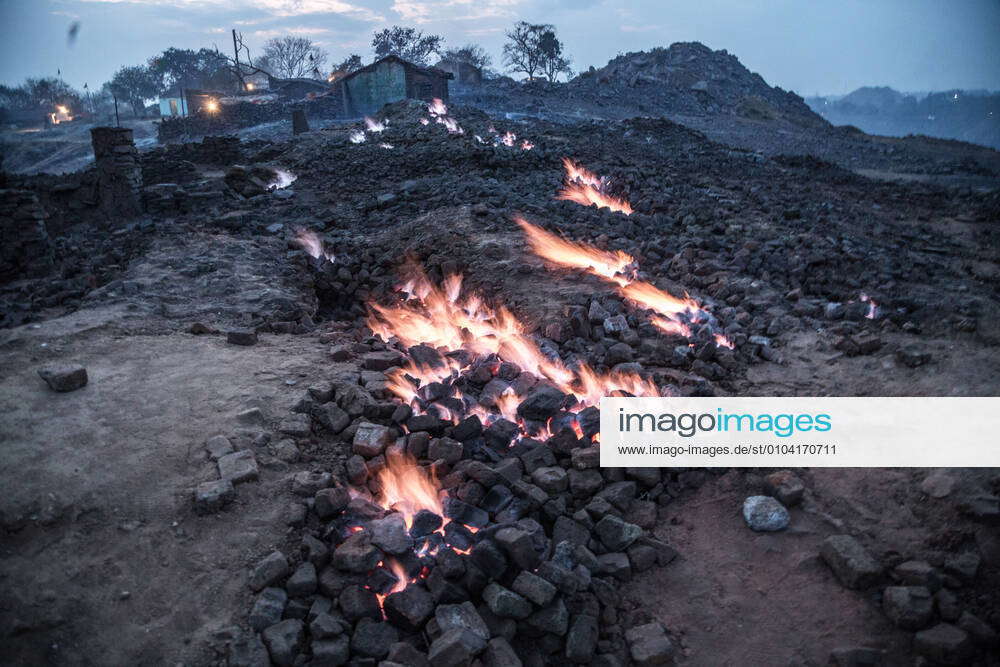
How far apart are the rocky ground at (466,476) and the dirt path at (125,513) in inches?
0.7

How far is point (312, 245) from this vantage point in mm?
8336

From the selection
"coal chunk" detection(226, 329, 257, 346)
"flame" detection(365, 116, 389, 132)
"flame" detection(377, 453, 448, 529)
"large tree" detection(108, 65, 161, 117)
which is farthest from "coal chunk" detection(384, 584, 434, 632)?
"large tree" detection(108, 65, 161, 117)

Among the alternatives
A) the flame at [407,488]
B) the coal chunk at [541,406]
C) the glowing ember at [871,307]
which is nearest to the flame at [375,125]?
the glowing ember at [871,307]

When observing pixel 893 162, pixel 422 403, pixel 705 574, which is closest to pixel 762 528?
pixel 705 574

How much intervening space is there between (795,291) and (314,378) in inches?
210

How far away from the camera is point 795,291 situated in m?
6.38

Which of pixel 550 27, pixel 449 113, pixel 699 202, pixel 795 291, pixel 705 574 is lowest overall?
pixel 705 574

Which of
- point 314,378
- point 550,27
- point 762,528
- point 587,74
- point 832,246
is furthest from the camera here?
point 550,27

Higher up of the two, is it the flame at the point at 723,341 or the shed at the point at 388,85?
the shed at the point at 388,85

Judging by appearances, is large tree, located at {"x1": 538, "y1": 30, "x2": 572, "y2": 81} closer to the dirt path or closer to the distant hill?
the distant hill

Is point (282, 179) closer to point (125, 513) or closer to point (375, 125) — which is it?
point (375, 125)

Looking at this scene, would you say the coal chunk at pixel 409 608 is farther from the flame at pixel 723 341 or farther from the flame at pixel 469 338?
the flame at pixel 723 341

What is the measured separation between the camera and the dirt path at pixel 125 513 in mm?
2662

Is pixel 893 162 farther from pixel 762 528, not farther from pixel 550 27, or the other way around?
pixel 550 27
